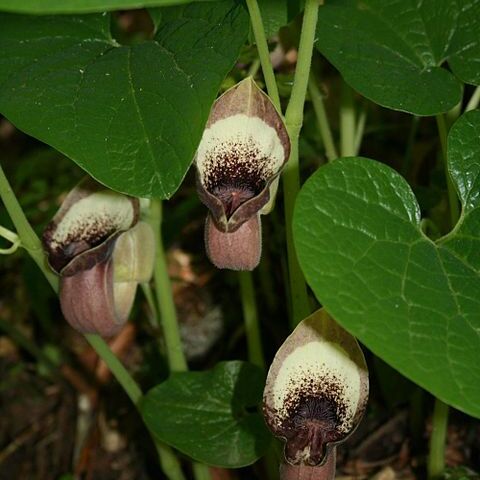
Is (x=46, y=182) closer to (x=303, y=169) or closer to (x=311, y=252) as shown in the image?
(x=303, y=169)

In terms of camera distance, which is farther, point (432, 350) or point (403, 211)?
point (403, 211)

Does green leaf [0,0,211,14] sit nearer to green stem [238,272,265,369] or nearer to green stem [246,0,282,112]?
green stem [246,0,282,112]

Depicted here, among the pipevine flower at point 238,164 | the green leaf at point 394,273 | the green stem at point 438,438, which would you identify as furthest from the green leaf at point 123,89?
the green stem at point 438,438

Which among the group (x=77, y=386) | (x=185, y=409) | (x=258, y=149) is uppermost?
(x=258, y=149)

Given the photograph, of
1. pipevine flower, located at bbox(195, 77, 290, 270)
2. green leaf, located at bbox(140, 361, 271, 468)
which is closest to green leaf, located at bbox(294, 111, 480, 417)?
pipevine flower, located at bbox(195, 77, 290, 270)

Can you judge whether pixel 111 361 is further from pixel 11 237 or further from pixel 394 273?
pixel 394 273

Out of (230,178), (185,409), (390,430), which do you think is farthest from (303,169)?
(230,178)

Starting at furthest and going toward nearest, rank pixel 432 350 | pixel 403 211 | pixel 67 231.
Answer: pixel 67 231
pixel 403 211
pixel 432 350
